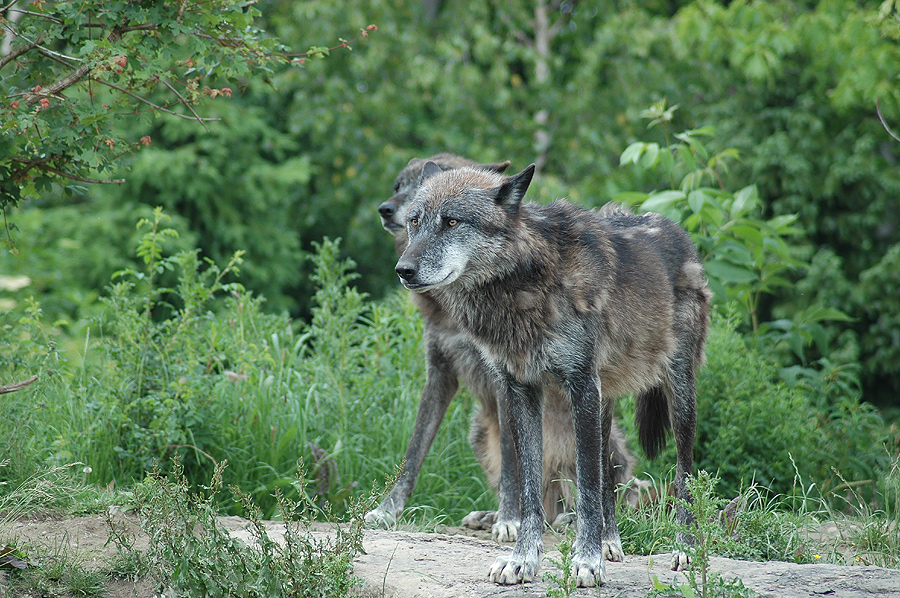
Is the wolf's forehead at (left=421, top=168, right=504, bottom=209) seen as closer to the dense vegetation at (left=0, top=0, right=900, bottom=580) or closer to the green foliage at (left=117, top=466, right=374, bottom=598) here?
the dense vegetation at (left=0, top=0, right=900, bottom=580)

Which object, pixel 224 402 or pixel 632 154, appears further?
pixel 632 154

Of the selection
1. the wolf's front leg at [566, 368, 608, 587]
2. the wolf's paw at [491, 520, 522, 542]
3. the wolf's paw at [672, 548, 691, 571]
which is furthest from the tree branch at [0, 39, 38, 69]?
the wolf's paw at [672, 548, 691, 571]

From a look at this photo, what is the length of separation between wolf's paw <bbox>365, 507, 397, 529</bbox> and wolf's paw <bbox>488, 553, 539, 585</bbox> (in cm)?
145

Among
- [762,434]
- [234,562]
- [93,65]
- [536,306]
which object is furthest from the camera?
[762,434]

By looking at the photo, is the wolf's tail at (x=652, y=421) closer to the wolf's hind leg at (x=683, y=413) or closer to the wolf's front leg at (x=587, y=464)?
the wolf's hind leg at (x=683, y=413)

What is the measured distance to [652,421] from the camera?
184 inches

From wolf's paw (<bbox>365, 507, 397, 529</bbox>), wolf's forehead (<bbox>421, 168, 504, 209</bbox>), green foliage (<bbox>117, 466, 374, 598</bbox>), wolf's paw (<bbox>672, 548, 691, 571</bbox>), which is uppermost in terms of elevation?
wolf's forehead (<bbox>421, 168, 504, 209</bbox>)

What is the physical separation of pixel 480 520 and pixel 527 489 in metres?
1.69

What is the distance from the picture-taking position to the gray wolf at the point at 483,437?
4734 millimetres

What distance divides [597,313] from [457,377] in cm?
168

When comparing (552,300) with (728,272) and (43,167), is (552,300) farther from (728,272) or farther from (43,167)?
(728,272)

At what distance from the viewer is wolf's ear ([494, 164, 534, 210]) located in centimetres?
369

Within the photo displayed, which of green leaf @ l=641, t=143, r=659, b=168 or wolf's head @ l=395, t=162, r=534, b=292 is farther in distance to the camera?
green leaf @ l=641, t=143, r=659, b=168

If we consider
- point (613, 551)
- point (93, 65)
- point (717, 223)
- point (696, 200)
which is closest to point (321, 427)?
point (613, 551)
